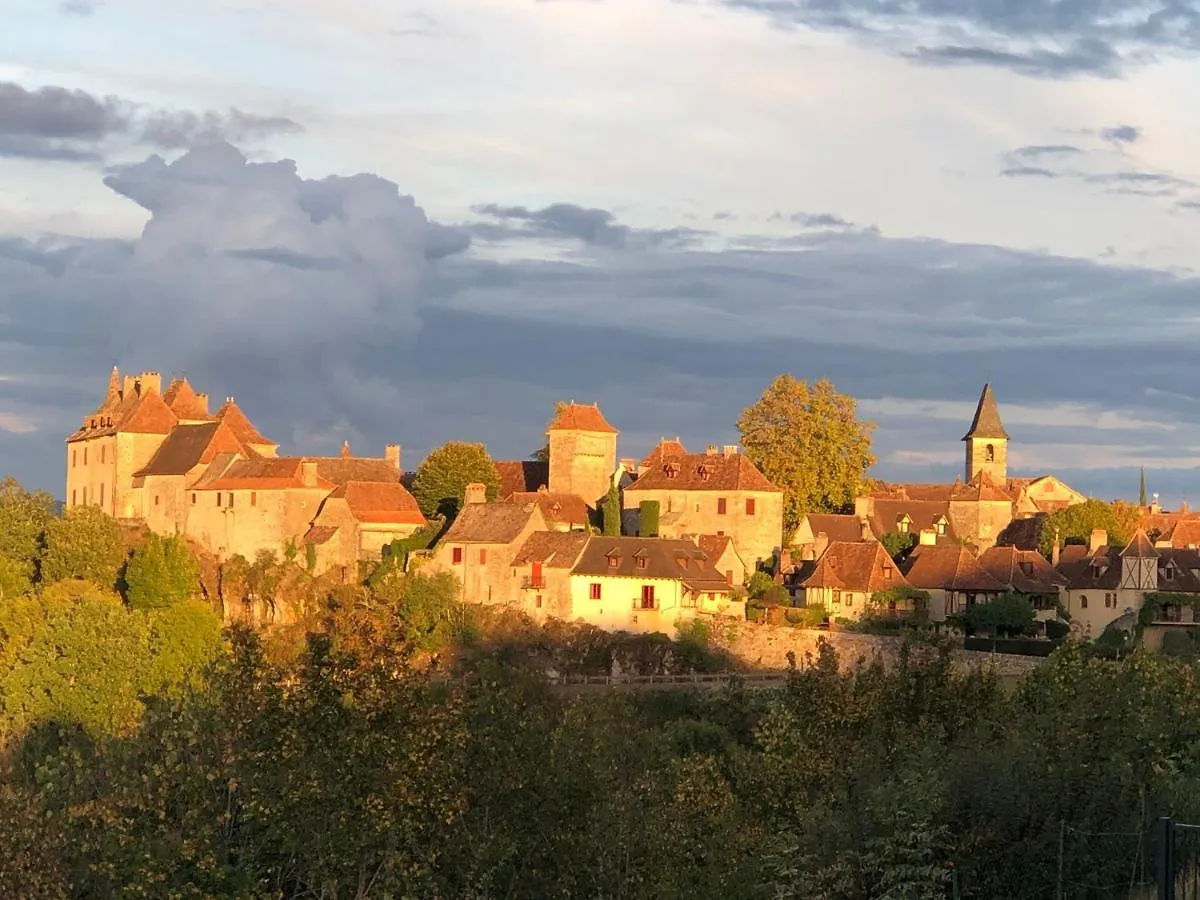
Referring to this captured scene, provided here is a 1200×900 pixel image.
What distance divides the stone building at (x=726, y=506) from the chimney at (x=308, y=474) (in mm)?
12687

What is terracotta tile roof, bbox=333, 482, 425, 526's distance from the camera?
7312 cm

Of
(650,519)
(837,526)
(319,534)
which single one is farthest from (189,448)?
(837,526)

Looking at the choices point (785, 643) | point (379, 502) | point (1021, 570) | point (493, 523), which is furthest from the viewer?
point (379, 502)

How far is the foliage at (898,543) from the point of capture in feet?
247

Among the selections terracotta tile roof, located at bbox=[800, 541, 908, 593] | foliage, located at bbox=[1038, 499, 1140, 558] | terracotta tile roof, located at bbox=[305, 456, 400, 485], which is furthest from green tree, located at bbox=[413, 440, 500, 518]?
foliage, located at bbox=[1038, 499, 1140, 558]

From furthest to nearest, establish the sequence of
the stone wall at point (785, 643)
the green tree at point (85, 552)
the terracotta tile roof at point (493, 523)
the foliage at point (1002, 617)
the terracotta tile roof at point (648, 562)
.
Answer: the green tree at point (85, 552) → the terracotta tile roof at point (493, 523) → the terracotta tile roof at point (648, 562) → the foliage at point (1002, 617) → the stone wall at point (785, 643)

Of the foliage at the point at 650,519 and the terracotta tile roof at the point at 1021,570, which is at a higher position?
the foliage at the point at 650,519

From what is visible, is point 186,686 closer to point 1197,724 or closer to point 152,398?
point 1197,724

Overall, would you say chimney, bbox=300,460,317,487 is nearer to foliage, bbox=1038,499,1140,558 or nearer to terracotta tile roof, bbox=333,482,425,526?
terracotta tile roof, bbox=333,482,425,526

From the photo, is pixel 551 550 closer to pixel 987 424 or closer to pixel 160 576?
pixel 160 576

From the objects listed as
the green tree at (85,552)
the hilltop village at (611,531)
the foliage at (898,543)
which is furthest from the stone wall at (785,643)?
the green tree at (85,552)

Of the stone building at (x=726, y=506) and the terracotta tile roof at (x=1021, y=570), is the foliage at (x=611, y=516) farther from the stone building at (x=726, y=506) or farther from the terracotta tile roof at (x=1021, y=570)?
the terracotta tile roof at (x=1021, y=570)

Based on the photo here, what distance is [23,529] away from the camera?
7875cm

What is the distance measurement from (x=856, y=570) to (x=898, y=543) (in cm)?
764
